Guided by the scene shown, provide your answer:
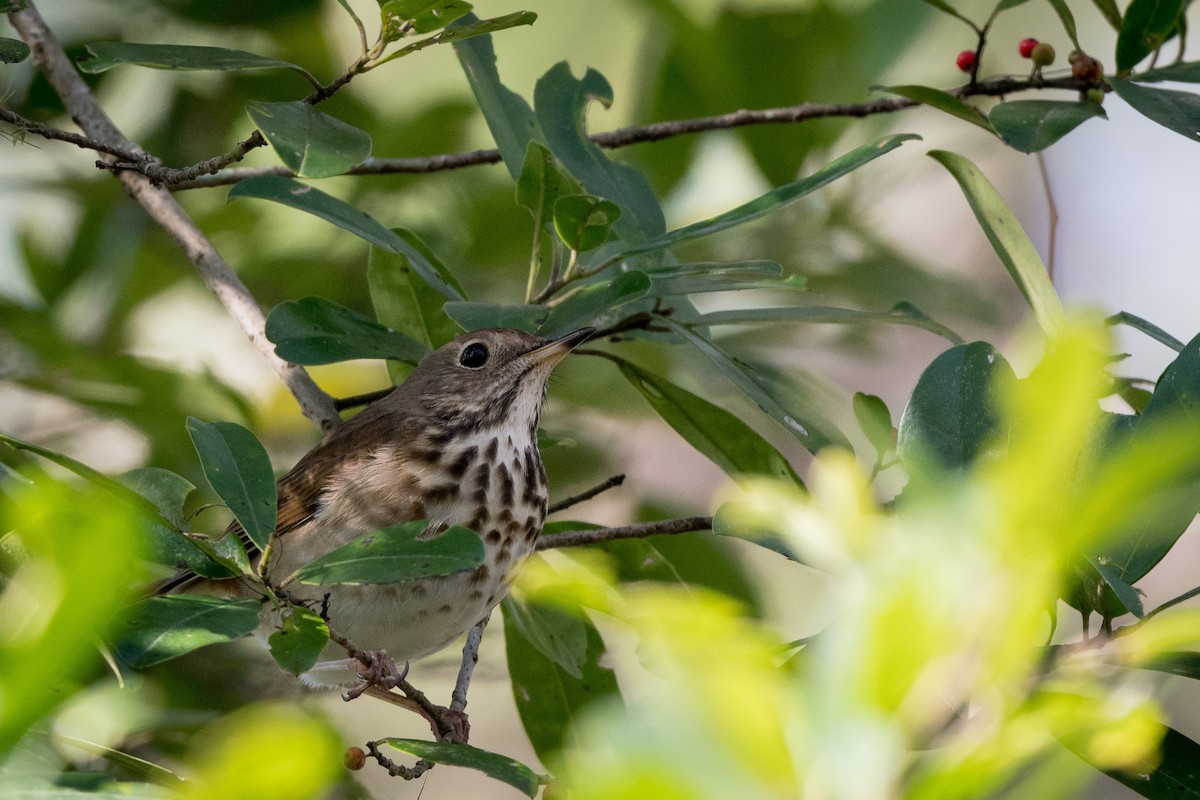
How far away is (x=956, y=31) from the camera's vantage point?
22.9ft

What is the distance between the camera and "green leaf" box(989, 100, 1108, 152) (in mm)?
2424

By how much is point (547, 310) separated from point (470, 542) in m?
0.81

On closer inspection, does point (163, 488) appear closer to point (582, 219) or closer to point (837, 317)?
point (582, 219)

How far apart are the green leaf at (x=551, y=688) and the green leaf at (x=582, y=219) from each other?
0.90m

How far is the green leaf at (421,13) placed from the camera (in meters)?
2.01

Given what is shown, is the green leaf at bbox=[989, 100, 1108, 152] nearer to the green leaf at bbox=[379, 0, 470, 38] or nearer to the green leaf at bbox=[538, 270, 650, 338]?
the green leaf at bbox=[538, 270, 650, 338]

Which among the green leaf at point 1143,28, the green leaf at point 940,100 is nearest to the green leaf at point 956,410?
the green leaf at point 940,100

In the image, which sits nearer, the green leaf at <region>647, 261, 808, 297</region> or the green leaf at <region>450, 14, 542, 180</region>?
the green leaf at <region>647, 261, 808, 297</region>

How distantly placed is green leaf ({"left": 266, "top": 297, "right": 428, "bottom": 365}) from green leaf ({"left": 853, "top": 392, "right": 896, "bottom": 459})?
3.07 ft

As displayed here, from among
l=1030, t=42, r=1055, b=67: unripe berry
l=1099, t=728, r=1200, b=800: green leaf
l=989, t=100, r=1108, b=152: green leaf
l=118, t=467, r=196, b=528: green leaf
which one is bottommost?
l=1099, t=728, r=1200, b=800: green leaf

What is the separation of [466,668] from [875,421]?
43.3 inches

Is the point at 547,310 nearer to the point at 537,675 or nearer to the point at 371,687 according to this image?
the point at 371,687

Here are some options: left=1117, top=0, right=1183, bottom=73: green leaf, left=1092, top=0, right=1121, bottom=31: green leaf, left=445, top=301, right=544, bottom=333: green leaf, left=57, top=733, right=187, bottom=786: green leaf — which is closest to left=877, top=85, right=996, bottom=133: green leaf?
left=1117, top=0, right=1183, bottom=73: green leaf

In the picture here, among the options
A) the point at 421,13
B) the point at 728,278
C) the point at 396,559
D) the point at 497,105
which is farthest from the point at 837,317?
the point at 396,559
